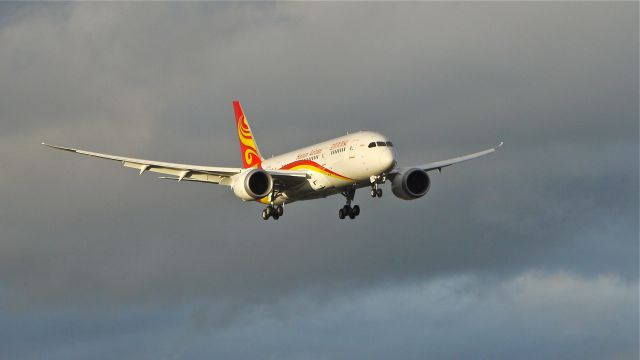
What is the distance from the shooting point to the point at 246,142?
292 ft

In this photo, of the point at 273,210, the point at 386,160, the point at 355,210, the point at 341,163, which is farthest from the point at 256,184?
the point at 386,160

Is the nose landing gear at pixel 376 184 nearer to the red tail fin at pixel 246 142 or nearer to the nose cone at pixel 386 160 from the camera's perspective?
the nose cone at pixel 386 160

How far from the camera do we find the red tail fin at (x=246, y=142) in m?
86.9

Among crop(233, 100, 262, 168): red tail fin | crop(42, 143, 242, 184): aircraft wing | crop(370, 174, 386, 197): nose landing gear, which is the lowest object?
crop(370, 174, 386, 197): nose landing gear

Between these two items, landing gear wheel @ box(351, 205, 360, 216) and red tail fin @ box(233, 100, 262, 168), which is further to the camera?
red tail fin @ box(233, 100, 262, 168)

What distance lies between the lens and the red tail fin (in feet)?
285

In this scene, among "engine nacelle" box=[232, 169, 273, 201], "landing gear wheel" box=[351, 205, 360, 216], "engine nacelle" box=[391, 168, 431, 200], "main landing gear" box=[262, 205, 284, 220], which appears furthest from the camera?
"landing gear wheel" box=[351, 205, 360, 216]

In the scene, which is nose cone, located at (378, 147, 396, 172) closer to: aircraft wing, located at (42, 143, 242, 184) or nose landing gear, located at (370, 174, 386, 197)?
nose landing gear, located at (370, 174, 386, 197)

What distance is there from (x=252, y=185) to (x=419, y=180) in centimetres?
980

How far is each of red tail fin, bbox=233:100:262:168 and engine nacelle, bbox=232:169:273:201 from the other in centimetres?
1124

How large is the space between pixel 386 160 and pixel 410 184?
21.5 feet

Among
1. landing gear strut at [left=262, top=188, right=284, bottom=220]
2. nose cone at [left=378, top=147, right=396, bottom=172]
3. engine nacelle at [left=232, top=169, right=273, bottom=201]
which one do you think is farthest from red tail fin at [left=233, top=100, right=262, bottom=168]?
nose cone at [left=378, top=147, right=396, bottom=172]

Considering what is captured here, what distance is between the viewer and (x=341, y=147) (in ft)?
236

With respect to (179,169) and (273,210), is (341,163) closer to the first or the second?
(273,210)
